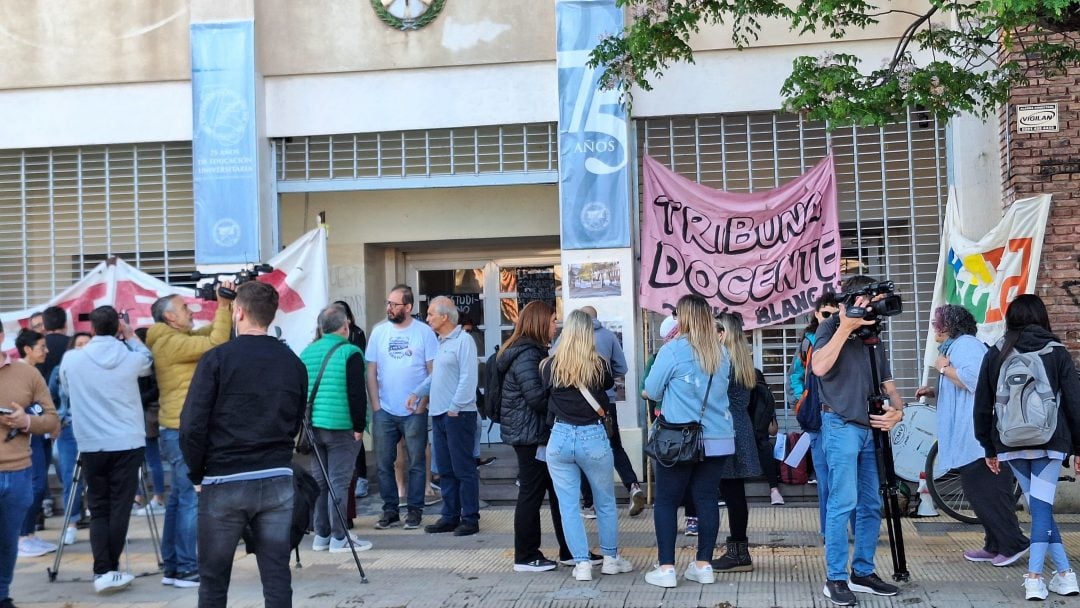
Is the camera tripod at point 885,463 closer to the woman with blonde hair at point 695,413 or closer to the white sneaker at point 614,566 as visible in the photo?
the woman with blonde hair at point 695,413

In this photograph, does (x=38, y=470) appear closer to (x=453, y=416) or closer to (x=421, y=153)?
(x=453, y=416)

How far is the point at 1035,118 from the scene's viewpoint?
10.2 meters

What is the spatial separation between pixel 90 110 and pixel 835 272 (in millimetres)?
8131

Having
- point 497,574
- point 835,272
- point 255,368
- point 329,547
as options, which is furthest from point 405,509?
point 255,368

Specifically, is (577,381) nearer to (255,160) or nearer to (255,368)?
(255,368)

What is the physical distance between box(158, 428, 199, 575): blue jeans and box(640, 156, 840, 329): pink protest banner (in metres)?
5.03

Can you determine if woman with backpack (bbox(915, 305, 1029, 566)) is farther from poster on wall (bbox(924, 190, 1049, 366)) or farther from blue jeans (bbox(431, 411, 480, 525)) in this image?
blue jeans (bbox(431, 411, 480, 525))

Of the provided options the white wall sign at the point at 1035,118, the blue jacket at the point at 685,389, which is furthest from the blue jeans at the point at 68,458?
the white wall sign at the point at 1035,118

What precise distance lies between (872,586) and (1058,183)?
5.07m

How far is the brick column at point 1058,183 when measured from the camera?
10.1m

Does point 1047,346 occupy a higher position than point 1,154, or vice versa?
point 1,154

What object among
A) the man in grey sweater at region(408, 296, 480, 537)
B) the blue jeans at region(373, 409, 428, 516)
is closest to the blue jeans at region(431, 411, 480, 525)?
the man in grey sweater at region(408, 296, 480, 537)

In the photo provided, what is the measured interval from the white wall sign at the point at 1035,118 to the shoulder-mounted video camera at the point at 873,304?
437 centimetres

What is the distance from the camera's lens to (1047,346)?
6770 mm
